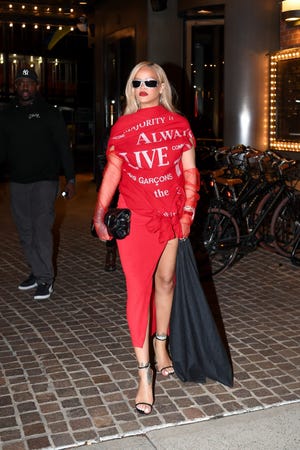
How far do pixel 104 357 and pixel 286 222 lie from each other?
4038 mm

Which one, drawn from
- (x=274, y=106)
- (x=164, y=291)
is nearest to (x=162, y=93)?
(x=164, y=291)

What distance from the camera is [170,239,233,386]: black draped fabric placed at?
4.43 m

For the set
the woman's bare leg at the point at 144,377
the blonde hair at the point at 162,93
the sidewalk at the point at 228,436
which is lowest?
the sidewalk at the point at 228,436

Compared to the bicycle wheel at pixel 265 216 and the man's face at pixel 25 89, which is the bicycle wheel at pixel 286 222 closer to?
the bicycle wheel at pixel 265 216

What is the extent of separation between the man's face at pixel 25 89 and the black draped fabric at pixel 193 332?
2.83 metres

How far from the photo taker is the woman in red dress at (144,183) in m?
4.13

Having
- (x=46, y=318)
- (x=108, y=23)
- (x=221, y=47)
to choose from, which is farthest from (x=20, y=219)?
(x=108, y=23)

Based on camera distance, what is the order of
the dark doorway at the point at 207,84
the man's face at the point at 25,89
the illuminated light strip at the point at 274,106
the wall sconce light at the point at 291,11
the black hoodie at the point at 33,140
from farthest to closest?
the dark doorway at the point at 207,84 < the illuminated light strip at the point at 274,106 < the wall sconce light at the point at 291,11 < the black hoodie at the point at 33,140 < the man's face at the point at 25,89

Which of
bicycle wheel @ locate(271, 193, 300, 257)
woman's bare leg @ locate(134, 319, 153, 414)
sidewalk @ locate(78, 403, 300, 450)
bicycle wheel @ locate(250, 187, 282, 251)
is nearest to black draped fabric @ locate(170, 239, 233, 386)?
woman's bare leg @ locate(134, 319, 153, 414)

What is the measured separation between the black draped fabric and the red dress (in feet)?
0.90

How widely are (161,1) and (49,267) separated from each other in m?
7.13

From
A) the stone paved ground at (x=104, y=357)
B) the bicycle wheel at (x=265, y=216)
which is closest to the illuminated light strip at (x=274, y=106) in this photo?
the bicycle wheel at (x=265, y=216)

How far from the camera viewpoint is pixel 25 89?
21.4ft

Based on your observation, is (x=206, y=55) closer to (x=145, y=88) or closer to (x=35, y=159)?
(x=35, y=159)
